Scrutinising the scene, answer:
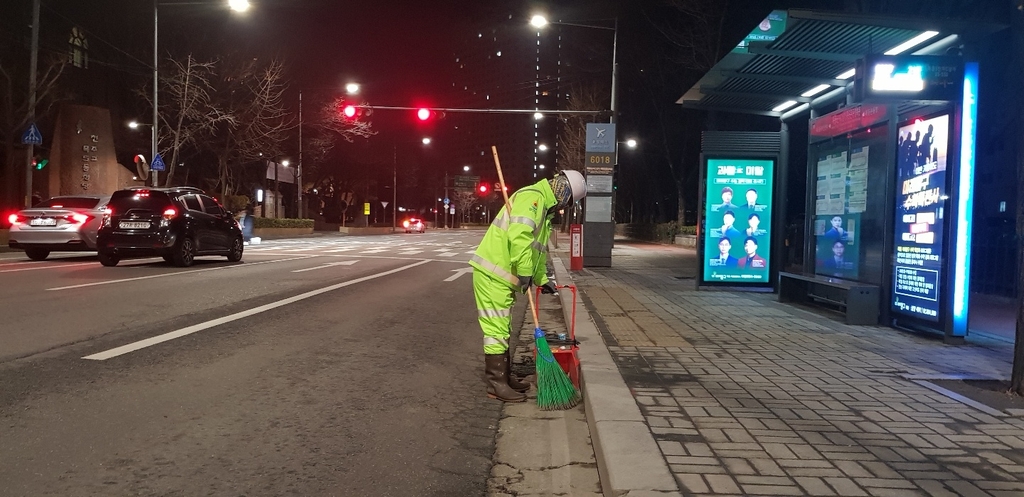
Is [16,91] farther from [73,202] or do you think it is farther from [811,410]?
[811,410]

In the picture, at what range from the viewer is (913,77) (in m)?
7.14

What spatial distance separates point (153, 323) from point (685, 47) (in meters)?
27.5

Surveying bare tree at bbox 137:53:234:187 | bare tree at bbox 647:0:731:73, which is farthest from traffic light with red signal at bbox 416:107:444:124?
bare tree at bbox 647:0:731:73

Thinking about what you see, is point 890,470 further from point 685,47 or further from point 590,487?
point 685,47

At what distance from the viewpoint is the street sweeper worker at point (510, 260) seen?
16.2 ft

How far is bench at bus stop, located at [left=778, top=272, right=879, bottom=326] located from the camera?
8531 mm

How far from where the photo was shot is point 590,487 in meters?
3.70

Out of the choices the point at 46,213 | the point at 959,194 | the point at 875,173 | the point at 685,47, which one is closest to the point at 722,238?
the point at 875,173

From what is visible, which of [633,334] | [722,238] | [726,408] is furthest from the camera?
[722,238]

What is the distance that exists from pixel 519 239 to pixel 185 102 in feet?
91.4

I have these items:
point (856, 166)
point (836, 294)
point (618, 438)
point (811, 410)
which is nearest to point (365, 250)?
point (836, 294)

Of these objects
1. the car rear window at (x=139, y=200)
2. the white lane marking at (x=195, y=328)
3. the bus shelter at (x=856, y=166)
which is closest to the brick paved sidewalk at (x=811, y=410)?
the bus shelter at (x=856, y=166)

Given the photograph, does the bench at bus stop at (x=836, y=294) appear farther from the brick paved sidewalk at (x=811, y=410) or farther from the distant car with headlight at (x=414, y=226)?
the distant car with headlight at (x=414, y=226)

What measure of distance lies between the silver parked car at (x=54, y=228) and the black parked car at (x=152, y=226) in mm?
1569
